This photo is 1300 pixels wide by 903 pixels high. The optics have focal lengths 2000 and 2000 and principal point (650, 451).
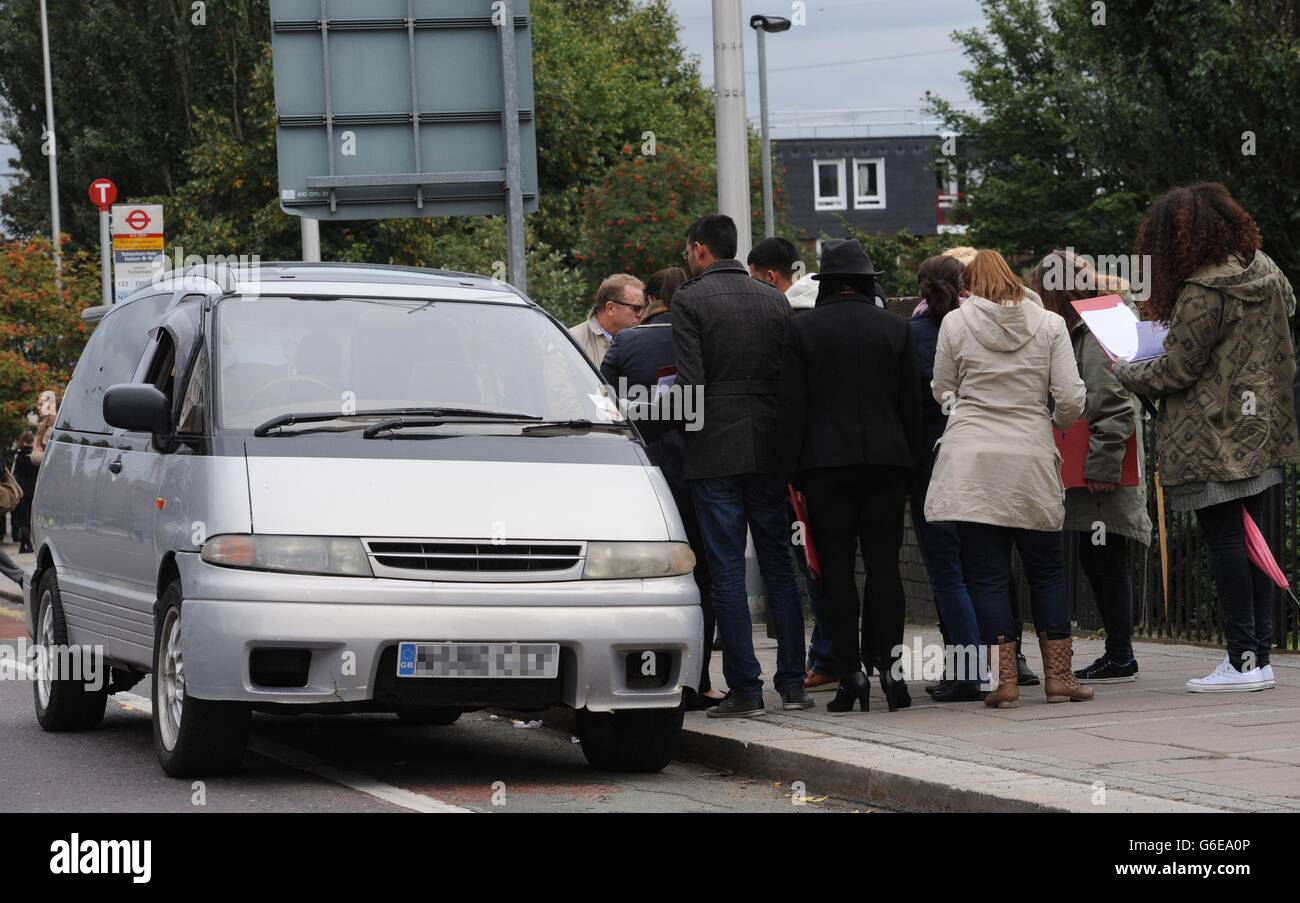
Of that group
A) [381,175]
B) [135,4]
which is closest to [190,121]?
[135,4]

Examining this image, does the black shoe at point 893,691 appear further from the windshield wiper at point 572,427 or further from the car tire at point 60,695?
the car tire at point 60,695

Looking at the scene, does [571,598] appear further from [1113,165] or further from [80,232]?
[80,232]

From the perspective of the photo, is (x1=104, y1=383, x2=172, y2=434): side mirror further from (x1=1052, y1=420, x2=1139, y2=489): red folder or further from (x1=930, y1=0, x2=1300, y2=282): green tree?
(x1=930, y1=0, x2=1300, y2=282): green tree

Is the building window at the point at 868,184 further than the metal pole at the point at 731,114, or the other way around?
the building window at the point at 868,184

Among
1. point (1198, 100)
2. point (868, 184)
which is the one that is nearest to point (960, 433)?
point (1198, 100)

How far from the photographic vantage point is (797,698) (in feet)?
29.2

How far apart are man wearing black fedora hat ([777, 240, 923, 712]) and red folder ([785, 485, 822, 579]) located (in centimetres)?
28

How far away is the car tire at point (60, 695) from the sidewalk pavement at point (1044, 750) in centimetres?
278

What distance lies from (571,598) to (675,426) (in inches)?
78.8

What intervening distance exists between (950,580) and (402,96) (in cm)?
580

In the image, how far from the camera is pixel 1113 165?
2627cm

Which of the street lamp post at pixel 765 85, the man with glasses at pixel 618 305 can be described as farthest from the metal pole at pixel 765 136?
the man with glasses at pixel 618 305

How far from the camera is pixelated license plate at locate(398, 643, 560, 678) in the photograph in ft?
22.9

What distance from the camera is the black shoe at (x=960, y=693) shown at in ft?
29.6
